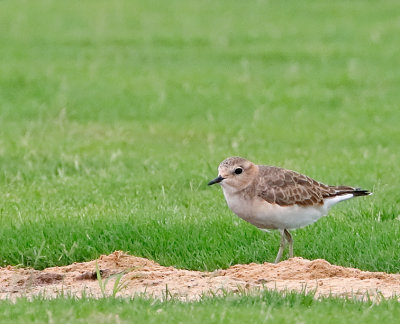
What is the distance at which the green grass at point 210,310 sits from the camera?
690 centimetres

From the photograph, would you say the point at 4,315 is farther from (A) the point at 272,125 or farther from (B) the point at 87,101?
(B) the point at 87,101

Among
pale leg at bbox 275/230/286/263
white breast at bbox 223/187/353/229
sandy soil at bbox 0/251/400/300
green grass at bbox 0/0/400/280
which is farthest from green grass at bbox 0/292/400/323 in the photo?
green grass at bbox 0/0/400/280

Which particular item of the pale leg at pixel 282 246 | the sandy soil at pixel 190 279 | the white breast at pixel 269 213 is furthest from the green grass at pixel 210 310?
the pale leg at pixel 282 246

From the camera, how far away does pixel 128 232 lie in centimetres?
1009

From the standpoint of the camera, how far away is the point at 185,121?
1798 cm

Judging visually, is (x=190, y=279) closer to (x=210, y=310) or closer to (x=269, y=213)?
(x=269, y=213)

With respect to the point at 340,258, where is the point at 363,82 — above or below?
above

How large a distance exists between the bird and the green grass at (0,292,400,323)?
1.47m

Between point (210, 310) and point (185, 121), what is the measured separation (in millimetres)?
11031

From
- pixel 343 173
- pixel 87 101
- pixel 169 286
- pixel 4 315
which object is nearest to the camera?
pixel 4 315

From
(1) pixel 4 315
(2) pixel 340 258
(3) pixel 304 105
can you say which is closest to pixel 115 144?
(3) pixel 304 105

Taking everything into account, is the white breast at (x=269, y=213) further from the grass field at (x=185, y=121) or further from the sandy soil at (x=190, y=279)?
the grass field at (x=185, y=121)

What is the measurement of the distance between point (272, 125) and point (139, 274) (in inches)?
366

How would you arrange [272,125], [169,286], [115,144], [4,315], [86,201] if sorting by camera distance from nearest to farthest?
[4,315]
[169,286]
[86,201]
[115,144]
[272,125]
